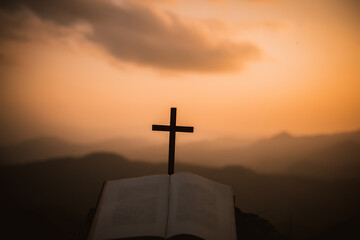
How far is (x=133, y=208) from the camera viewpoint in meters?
2.54

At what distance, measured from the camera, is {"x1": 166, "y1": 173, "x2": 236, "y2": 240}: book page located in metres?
2.27

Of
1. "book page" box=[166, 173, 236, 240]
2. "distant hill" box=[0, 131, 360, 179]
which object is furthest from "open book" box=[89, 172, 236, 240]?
"distant hill" box=[0, 131, 360, 179]

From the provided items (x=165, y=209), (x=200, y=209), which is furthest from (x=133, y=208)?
(x=200, y=209)

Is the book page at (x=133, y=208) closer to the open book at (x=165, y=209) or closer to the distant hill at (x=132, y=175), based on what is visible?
the open book at (x=165, y=209)

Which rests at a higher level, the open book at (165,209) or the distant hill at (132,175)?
the open book at (165,209)

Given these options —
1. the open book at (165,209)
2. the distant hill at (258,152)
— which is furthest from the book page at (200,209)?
the distant hill at (258,152)

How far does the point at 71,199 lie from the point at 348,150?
17.0ft

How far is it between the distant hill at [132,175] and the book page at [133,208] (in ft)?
7.14

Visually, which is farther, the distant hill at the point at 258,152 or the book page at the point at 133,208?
the distant hill at the point at 258,152

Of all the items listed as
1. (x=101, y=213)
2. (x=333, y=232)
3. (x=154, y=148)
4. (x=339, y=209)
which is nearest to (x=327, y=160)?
(x=339, y=209)

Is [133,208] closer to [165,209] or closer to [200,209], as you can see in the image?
[165,209]

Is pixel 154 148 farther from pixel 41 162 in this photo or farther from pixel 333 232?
pixel 333 232

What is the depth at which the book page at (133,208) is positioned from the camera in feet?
7.43

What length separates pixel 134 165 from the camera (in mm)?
5219
